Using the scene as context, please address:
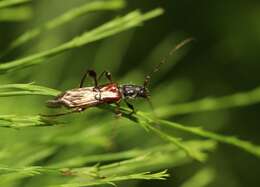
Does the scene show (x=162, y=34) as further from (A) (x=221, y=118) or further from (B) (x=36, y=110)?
(B) (x=36, y=110)

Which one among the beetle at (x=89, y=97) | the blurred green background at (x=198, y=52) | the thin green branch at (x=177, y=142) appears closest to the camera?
the thin green branch at (x=177, y=142)

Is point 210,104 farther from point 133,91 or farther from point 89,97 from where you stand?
point 89,97

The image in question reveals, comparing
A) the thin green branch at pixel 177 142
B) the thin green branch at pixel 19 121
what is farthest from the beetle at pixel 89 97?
the thin green branch at pixel 19 121

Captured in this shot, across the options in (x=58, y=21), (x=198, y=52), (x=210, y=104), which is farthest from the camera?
(x=198, y=52)

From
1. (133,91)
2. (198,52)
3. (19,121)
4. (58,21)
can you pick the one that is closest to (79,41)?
(58,21)

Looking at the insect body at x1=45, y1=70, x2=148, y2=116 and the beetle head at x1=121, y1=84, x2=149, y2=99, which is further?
the beetle head at x1=121, y1=84, x2=149, y2=99

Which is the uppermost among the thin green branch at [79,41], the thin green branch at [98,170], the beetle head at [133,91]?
the beetle head at [133,91]

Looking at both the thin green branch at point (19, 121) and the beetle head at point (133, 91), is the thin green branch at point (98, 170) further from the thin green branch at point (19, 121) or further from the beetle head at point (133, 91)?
the beetle head at point (133, 91)

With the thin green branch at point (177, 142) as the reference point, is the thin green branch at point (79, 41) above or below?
above

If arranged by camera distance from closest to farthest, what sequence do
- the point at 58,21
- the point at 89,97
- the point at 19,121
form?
the point at 19,121, the point at 58,21, the point at 89,97

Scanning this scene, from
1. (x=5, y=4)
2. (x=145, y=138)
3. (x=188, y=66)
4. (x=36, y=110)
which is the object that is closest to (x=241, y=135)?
(x=188, y=66)

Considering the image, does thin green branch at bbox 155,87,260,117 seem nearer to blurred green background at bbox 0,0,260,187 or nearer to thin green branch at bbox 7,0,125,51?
thin green branch at bbox 7,0,125,51

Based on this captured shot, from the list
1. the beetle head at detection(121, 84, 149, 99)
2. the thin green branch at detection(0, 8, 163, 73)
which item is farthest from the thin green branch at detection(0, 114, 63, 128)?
the beetle head at detection(121, 84, 149, 99)

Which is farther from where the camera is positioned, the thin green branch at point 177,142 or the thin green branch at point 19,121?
the thin green branch at point 177,142
